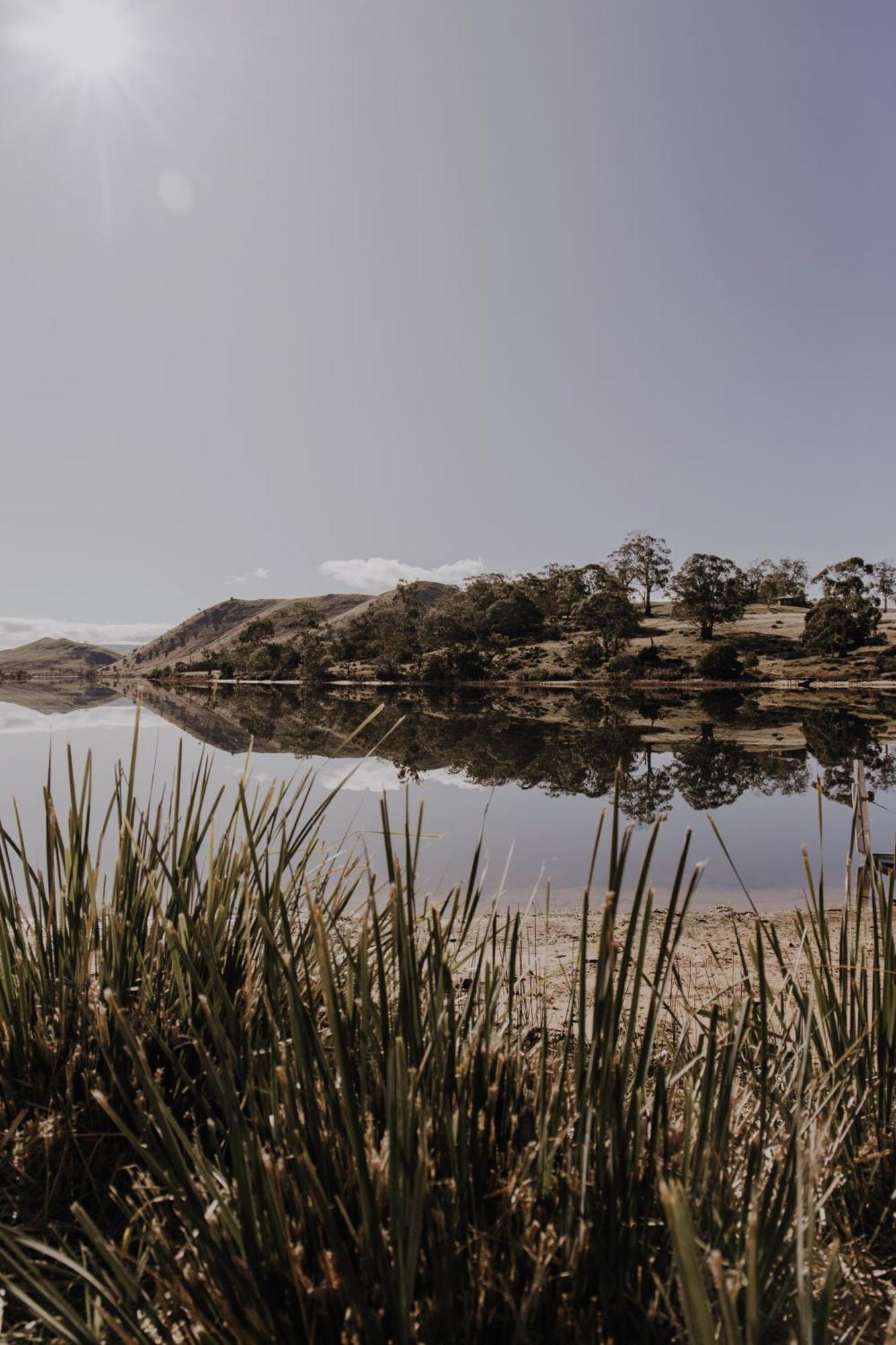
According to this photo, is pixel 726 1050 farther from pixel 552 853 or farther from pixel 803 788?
pixel 803 788

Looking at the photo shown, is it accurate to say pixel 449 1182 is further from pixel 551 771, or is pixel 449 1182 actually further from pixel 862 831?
pixel 551 771

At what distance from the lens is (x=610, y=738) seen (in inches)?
965

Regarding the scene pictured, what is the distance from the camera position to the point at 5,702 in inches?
2147

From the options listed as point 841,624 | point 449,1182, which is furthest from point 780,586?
point 449,1182

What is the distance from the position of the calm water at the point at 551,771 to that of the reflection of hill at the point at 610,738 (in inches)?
4.0

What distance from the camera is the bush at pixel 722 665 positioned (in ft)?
184

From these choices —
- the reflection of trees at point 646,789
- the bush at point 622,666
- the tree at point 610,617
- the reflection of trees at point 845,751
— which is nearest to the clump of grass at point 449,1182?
the reflection of trees at point 646,789

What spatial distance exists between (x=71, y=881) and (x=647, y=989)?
3.58 meters

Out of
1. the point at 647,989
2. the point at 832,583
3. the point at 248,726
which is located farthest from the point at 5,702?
the point at 832,583

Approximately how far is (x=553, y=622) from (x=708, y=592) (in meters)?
24.1

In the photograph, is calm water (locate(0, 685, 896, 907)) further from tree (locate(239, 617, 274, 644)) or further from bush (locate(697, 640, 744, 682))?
tree (locate(239, 617, 274, 644))

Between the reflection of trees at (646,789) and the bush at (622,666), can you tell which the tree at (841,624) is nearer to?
the bush at (622,666)

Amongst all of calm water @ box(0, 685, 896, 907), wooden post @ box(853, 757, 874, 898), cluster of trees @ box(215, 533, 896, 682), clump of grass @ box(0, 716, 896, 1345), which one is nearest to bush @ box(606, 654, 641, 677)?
cluster of trees @ box(215, 533, 896, 682)

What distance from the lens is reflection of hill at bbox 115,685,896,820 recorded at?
16094 mm
